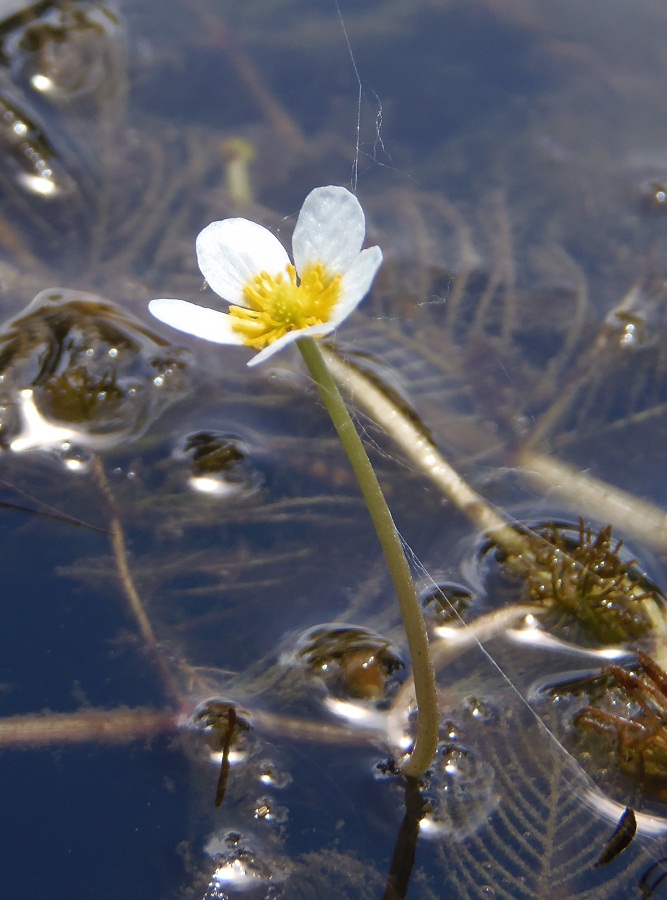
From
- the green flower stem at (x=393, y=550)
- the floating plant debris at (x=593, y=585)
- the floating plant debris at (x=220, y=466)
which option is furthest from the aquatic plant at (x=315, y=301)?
the floating plant debris at (x=220, y=466)

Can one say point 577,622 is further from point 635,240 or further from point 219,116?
point 219,116

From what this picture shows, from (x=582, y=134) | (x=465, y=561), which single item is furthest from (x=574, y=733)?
(x=582, y=134)

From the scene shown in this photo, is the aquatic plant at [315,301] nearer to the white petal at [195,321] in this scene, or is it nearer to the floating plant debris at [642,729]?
the white petal at [195,321]

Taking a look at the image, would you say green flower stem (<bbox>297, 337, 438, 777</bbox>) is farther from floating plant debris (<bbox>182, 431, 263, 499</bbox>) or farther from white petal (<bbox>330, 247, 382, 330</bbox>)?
floating plant debris (<bbox>182, 431, 263, 499</bbox>)

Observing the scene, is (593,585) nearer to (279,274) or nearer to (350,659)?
(350,659)

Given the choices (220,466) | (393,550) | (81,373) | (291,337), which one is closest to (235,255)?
(291,337)

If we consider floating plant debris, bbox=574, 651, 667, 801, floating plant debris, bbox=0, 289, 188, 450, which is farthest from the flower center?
floating plant debris, bbox=0, 289, 188, 450
